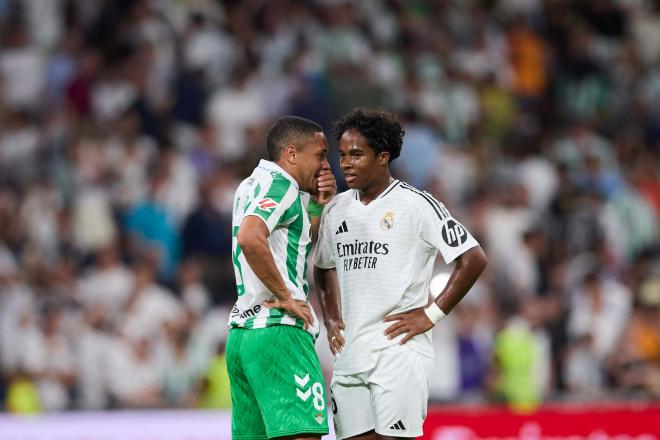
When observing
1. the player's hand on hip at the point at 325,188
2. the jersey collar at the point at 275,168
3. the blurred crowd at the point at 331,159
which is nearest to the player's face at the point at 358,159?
the player's hand on hip at the point at 325,188

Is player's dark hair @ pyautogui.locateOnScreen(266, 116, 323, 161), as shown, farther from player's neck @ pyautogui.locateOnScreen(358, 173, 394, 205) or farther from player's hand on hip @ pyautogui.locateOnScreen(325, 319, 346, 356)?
player's hand on hip @ pyautogui.locateOnScreen(325, 319, 346, 356)

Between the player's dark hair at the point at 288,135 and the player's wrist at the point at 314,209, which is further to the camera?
the player's wrist at the point at 314,209

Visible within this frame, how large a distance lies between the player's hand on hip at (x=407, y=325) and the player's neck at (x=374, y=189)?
658 millimetres

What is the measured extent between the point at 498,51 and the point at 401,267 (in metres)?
10.6

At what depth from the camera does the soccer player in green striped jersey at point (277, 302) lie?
6.32m

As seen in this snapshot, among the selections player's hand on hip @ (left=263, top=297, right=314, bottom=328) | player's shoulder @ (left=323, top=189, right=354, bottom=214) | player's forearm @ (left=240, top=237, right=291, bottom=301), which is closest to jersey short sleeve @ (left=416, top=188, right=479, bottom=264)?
player's shoulder @ (left=323, top=189, right=354, bottom=214)

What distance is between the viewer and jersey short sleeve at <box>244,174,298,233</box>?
6320 mm

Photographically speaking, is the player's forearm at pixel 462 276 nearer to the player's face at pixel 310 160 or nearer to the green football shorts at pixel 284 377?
the green football shorts at pixel 284 377

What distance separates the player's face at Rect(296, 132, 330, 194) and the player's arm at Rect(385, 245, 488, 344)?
33.2 inches

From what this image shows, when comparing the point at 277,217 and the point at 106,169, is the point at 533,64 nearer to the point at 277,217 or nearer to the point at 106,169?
the point at 106,169

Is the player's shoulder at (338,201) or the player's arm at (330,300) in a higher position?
the player's shoulder at (338,201)

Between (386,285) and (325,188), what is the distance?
Result: 62 centimetres

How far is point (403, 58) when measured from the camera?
16188 mm

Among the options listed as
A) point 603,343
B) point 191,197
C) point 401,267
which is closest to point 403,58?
point 191,197
